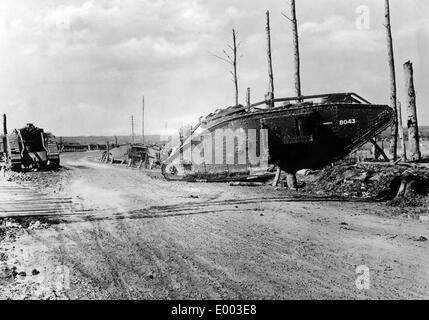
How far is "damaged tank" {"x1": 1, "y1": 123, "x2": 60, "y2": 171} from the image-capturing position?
22.0m

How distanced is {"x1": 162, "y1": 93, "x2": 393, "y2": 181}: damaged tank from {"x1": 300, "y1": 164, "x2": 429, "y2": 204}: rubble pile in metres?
0.92

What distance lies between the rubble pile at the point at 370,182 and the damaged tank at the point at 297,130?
916 millimetres

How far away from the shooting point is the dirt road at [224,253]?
4.13 meters

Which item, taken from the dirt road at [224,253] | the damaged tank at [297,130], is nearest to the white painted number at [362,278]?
the dirt road at [224,253]

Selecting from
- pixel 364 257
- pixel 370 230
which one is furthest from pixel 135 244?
pixel 370 230

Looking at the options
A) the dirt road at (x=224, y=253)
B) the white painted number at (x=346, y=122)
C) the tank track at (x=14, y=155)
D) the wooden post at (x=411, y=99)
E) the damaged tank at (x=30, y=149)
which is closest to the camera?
the dirt road at (x=224, y=253)

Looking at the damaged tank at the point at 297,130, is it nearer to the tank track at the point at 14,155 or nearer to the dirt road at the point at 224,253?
the dirt road at the point at 224,253

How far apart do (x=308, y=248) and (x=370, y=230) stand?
1.73m

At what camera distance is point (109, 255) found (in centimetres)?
539

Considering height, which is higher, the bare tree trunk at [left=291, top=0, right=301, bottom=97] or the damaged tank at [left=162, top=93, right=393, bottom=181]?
the bare tree trunk at [left=291, top=0, right=301, bottom=97]

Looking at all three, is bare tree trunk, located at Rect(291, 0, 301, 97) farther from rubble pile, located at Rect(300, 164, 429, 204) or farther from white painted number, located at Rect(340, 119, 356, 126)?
white painted number, located at Rect(340, 119, 356, 126)

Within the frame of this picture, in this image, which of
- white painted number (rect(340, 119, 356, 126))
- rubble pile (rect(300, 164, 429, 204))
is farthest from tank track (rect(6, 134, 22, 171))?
white painted number (rect(340, 119, 356, 126))

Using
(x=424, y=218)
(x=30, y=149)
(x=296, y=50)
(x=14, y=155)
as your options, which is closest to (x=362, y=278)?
(x=424, y=218)
